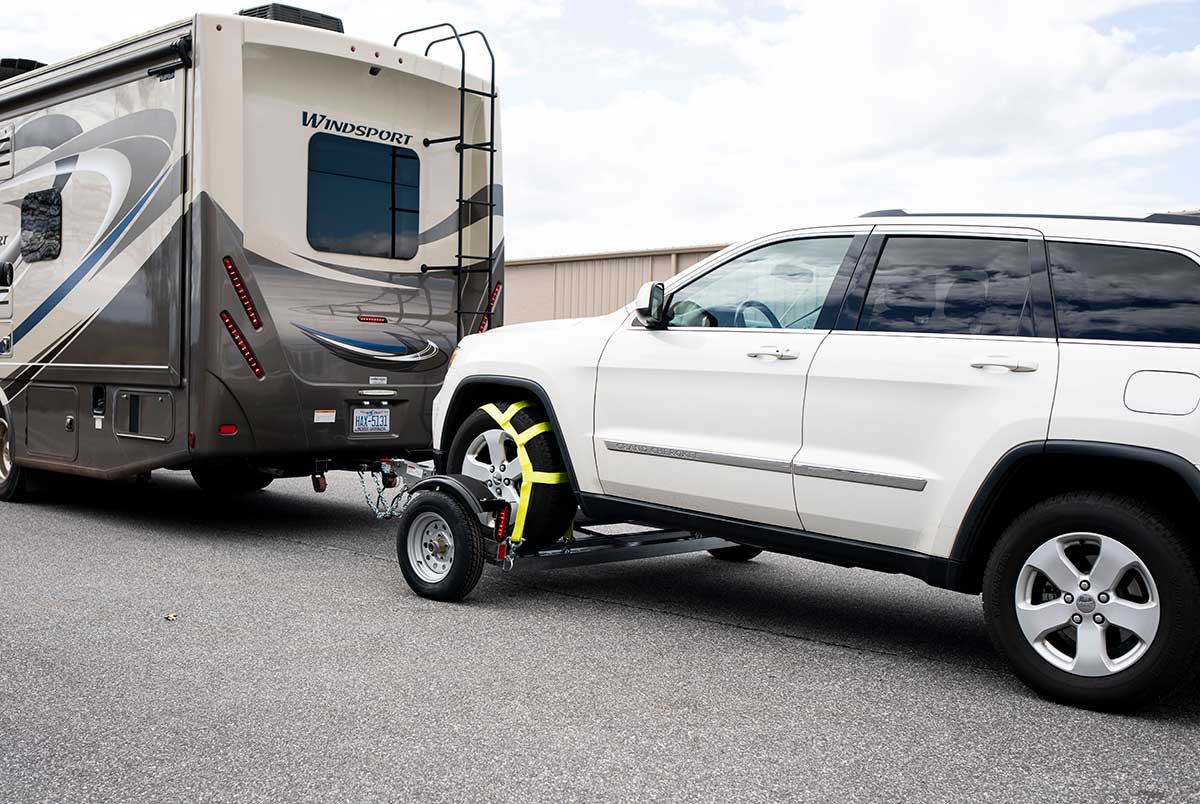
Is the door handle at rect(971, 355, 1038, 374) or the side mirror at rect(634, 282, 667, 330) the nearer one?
the door handle at rect(971, 355, 1038, 374)

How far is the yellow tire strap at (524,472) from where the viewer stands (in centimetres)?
640

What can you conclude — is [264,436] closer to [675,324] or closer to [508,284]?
[675,324]

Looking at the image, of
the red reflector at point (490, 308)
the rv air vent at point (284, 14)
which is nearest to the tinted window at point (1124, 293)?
the red reflector at point (490, 308)

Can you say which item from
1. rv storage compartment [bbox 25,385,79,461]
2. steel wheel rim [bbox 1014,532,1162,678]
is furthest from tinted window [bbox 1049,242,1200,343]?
rv storage compartment [bbox 25,385,79,461]

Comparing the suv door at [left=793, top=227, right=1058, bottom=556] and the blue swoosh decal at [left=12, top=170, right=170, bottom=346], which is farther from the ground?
the blue swoosh decal at [left=12, top=170, right=170, bottom=346]

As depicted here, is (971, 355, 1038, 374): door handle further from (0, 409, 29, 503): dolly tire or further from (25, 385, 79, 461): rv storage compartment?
(0, 409, 29, 503): dolly tire

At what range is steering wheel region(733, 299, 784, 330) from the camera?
5.66 meters

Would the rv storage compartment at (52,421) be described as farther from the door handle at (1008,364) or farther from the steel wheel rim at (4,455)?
the door handle at (1008,364)

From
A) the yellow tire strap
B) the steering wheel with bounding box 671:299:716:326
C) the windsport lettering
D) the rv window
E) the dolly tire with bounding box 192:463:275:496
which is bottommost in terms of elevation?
the dolly tire with bounding box 192:463:275:496

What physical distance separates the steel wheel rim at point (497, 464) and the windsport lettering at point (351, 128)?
2.89 metres

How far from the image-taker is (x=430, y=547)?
6531 millimetres

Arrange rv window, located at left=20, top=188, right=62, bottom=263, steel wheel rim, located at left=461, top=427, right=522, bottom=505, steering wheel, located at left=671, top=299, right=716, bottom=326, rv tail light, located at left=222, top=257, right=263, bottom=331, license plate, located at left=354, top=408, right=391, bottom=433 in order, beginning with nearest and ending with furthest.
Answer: steering wheel, located at left=671, top=299, right=716, bottom=326 < steel wheel rim, located at left=461, top=427, right=522, bottom=505 < rv tail light, located at left=222, top=257, right=263, bottom=331 < license plate, located at left=354, top=408, right=391, bottom=433 < rv window, located at left=20, top=188, right=62, bottom=263

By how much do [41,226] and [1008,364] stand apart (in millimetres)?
7572

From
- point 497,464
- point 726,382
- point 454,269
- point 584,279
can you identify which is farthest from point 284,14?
point 584,279
